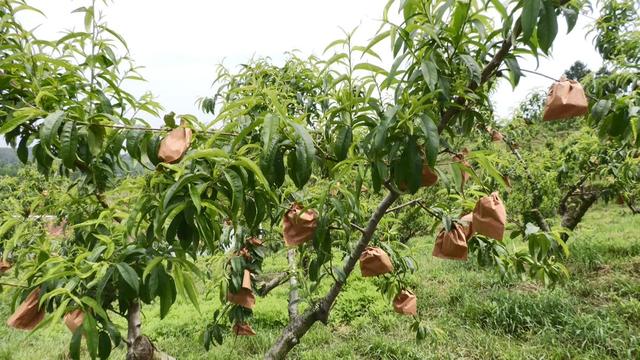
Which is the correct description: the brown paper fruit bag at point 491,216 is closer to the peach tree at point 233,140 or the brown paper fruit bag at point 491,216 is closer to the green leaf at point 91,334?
the peach tree at point 233,140

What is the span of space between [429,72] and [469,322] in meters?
2.90

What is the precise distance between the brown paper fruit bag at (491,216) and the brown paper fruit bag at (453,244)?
13cm

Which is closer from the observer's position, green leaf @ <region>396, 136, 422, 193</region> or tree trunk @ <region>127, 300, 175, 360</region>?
green leaf @ <region>396, 136, 422, 193</region>

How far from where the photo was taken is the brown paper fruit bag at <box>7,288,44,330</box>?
40.6 inches

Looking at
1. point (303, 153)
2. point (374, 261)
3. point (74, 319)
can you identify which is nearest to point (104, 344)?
point (74, 319)

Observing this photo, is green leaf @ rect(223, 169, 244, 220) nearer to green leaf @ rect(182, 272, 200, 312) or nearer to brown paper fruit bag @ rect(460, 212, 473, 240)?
green leaf @ rect(182, 272, 200, 312)

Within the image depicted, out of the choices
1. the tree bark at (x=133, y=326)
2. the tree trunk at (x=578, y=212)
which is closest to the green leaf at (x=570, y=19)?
the tree bark at (x=133, y=326)

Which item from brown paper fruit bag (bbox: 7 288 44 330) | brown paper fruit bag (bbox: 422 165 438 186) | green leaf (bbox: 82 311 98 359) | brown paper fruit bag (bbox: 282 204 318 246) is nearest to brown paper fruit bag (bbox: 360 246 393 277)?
brown paper fruit bag (bbox: 282 204 318 246)

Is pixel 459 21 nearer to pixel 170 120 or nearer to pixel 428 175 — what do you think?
pixel 428 175

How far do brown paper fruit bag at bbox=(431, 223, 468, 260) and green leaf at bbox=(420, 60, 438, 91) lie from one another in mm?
564

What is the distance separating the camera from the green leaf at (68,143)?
0.89 metres

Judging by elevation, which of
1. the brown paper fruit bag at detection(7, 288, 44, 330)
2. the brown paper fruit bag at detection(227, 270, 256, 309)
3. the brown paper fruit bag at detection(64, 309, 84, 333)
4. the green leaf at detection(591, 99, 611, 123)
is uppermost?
the green leaf at detection(591, 99, 611, 123)

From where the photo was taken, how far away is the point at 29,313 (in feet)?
3.44

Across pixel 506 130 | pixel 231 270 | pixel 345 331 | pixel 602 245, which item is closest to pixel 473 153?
pixel 231 270
